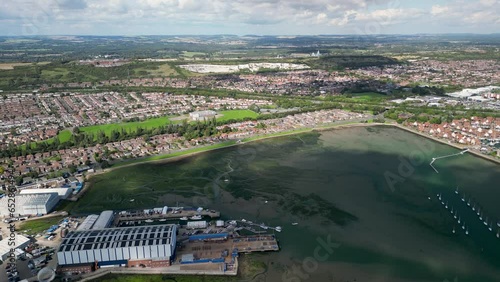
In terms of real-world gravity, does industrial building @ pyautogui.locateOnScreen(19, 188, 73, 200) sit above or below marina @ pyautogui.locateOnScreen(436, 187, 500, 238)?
above

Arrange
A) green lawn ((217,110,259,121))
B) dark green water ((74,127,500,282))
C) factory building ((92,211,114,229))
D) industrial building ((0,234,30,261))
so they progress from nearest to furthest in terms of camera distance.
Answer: dark green water ((74,127,500,282)) → industrial building ((0,234,30,261)) → factory building ((92,211,114,229)) → green lawn ((217,110,259,121))

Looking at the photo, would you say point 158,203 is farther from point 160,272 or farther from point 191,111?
point 191,111

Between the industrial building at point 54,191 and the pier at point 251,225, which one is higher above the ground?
the industrial building at point 54,191

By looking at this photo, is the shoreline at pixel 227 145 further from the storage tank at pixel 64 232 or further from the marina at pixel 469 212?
the marina at pixel 469 212

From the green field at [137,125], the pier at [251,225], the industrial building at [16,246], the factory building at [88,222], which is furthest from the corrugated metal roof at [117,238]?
the green field at [137,125]

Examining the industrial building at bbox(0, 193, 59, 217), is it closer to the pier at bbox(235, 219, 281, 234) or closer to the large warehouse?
the large warehouse

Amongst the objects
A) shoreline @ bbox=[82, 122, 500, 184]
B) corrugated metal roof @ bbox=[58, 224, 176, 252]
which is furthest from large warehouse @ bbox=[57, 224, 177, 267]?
shoreline @ bbox=[82, 122, 500, 184]

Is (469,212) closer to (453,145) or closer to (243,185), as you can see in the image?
(453,145)

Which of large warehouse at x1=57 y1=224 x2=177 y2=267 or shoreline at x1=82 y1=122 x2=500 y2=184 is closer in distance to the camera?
large warehouse at x1=57 y1=224 x2=177 y2=267
